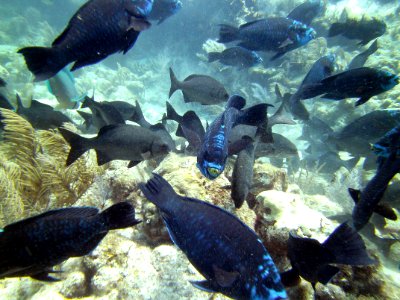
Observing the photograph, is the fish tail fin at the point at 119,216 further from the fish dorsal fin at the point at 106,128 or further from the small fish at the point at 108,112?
the small fish at the point at 108,112

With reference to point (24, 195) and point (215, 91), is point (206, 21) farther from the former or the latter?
point (24, 195)

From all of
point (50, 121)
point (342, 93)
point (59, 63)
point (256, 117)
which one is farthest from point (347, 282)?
point (50, 121)

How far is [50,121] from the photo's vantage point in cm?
506

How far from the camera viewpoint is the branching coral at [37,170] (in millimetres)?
3840

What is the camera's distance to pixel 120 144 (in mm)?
3141

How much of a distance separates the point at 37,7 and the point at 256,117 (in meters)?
28.0

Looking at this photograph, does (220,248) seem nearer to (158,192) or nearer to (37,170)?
(158,192)

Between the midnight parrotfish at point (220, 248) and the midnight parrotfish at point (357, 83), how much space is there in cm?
267

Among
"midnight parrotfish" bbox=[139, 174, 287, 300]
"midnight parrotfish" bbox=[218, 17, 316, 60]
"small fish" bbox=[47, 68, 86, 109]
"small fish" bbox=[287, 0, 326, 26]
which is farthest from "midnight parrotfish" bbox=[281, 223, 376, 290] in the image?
"small fish" bbox=[287, 0, 326, 26]

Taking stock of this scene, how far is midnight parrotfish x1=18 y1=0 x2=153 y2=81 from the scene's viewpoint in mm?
1854

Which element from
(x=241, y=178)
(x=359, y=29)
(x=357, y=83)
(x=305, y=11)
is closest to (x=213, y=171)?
(x=241, y=178)

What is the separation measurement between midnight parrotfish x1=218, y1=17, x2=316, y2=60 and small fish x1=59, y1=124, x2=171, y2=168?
8.58 feet

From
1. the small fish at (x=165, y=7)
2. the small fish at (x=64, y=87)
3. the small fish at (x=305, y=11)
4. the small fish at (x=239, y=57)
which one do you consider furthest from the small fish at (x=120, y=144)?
the small fish at (x=305, y=11)


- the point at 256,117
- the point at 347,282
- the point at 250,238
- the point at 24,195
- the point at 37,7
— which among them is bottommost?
the point at 24,195
